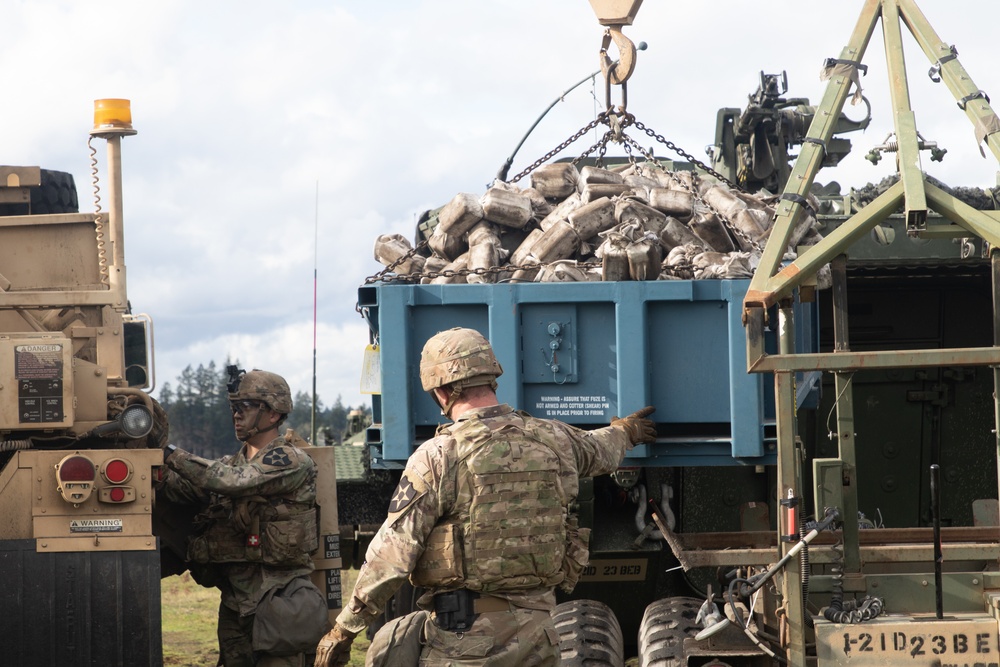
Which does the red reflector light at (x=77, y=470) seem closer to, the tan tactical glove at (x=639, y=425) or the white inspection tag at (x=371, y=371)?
the white inspection tag at (x=371, y=371)

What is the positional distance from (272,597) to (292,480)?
0.58 metres

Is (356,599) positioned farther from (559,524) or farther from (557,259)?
(557,259)

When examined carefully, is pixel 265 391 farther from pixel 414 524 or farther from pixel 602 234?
pixel 414 524

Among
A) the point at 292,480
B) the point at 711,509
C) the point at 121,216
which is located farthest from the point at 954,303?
the point at 121,216

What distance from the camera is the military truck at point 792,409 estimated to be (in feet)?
19.4

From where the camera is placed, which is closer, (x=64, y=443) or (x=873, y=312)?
(x=64, y=443)

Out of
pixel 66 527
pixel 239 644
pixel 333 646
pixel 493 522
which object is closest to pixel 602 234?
pixel 493 522

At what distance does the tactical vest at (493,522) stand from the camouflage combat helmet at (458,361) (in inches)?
7.1

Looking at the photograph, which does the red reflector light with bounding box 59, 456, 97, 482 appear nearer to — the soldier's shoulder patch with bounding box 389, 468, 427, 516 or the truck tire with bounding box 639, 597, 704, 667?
the soldier's shoulder patch with bounding box 389, 468, 427, 516

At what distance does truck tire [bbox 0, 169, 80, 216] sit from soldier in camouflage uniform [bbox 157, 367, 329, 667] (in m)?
2.00

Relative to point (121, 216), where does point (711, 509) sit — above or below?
below

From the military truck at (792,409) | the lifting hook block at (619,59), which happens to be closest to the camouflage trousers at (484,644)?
the military truck at (792,409)

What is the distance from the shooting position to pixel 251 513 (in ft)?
23.0

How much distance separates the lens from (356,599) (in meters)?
5.02
